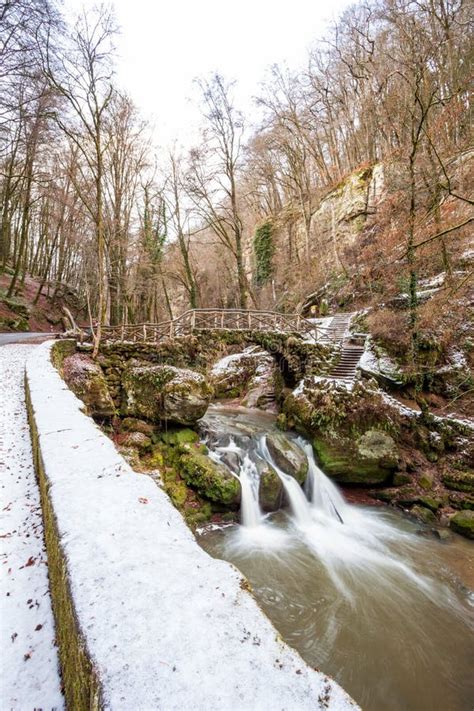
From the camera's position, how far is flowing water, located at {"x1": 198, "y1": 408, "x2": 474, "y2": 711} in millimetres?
4133

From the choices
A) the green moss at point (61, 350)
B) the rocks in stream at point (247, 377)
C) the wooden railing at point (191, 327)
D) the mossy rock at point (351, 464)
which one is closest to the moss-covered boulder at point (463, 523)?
the mossy rock at point (351, 464)

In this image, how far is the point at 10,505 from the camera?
3.13 m

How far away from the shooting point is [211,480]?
7.75 metres

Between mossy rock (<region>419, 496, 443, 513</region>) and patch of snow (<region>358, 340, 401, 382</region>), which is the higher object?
patch of snow (<region>358, 340, 401, 382</region>)

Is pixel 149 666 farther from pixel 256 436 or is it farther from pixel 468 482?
pixel 468 482

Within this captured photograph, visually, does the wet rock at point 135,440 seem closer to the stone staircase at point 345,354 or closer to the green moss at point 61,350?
the green moss at point 61,350

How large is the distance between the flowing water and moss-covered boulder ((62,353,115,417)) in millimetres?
3660

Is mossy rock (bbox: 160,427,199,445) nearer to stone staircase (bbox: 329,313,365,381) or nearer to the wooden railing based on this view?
the wooden railing

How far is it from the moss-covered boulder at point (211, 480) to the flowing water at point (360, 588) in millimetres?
496

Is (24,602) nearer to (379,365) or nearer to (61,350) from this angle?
(61,350)

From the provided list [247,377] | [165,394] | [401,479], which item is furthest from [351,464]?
[247,377]

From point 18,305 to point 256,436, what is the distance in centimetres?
1812

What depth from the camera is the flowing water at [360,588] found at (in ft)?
13.6

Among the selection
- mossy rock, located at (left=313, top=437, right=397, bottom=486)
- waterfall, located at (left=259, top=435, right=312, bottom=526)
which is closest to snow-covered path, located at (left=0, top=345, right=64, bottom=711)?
waterfall, located at (left=259, top=435, right=312, bottom=526)
